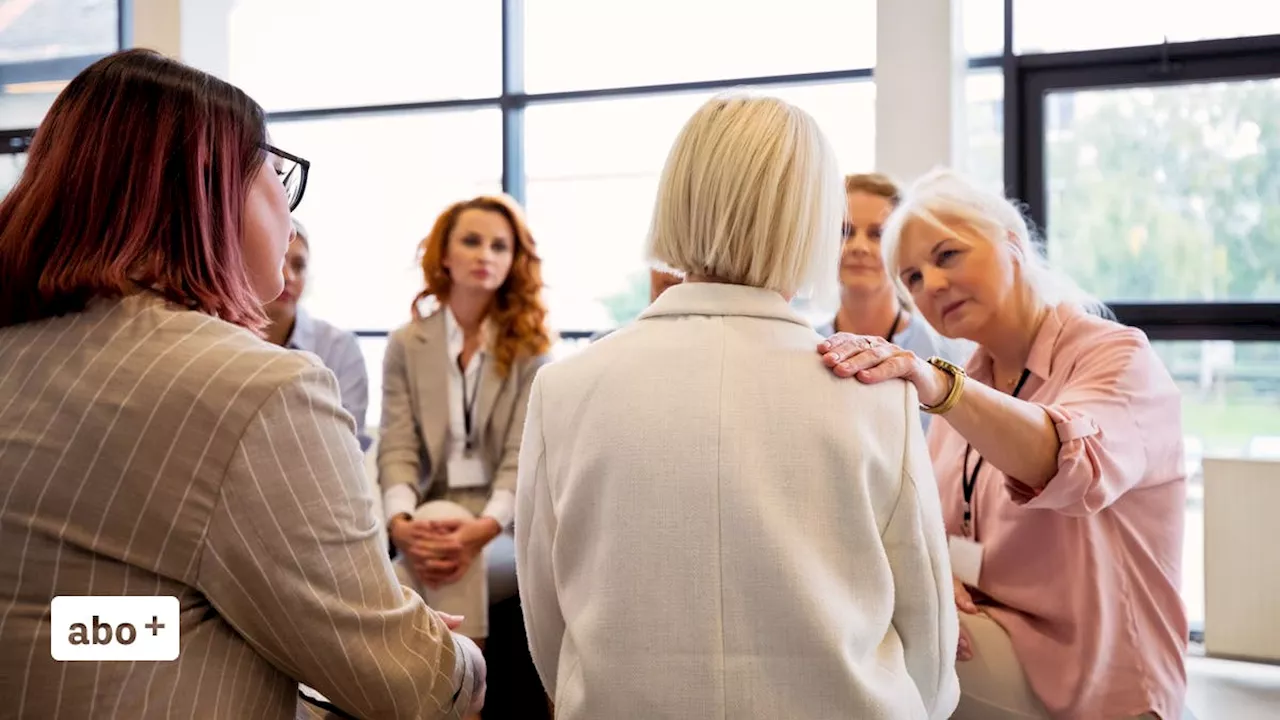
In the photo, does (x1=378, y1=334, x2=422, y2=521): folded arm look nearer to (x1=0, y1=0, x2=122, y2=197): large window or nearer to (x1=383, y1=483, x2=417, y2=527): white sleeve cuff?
(x1=383, y1=483, x2=417, y2=527): white sleeve cuff

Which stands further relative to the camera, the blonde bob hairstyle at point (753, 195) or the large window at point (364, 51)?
the large window at point (364, 51)

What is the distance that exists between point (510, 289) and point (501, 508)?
0.76m

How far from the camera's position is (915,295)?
233 cm

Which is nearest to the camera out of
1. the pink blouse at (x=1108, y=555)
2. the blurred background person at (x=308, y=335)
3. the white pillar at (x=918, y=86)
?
the pink blouse at (x=1108, y=555)

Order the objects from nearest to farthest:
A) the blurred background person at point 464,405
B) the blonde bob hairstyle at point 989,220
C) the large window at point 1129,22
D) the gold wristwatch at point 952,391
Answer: the gold wristwatch at point 952,391, the blonde bob hairstyle at point 989,220, the blurred background person at point 464,405, the large window at point 1129,22

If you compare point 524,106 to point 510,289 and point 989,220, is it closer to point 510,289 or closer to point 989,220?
point 510,289

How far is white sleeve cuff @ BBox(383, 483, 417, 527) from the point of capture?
133 inches

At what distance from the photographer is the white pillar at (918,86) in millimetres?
4574

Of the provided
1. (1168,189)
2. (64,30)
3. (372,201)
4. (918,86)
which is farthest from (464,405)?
(64,30)

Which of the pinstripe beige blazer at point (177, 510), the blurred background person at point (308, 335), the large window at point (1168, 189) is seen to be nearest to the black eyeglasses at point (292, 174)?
the pinstripe beige blazer at point (177, 510)

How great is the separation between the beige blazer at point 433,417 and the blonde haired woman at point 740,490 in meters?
2.04

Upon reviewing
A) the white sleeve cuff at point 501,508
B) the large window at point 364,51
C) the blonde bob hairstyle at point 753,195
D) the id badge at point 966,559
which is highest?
the large window at point 364,51

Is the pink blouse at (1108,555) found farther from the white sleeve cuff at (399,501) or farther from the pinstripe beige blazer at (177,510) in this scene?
the white sleeve cuff at (399,501)

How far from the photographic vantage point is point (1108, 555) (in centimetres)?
194
